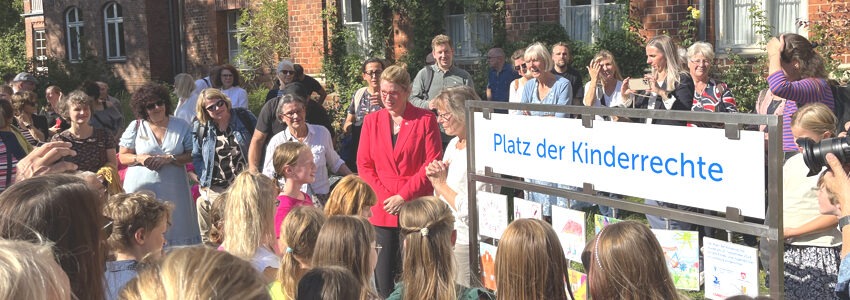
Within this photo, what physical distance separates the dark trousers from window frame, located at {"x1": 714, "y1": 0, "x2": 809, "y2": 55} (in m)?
7.86

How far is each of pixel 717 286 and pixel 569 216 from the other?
94cm

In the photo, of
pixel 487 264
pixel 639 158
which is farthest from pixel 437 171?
pixel 639 158

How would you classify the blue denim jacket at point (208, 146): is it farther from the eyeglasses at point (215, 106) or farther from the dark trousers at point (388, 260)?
the dark trousers at point (388, 260)

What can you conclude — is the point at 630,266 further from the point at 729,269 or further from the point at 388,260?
the point at 388,260

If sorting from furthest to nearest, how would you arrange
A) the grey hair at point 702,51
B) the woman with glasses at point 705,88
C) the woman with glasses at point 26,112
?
the woman with glasses at point 26,112, the grey hair at point 702,51, the woman with glasses at point 705,88

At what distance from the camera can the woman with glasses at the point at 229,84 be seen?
11.2 metres

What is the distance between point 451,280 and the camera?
13.4 feet

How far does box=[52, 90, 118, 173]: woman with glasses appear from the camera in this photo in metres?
7.27

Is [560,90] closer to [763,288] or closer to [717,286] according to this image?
[763,288]

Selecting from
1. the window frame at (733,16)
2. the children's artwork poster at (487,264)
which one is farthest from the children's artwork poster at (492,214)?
the window frame at (733,16)

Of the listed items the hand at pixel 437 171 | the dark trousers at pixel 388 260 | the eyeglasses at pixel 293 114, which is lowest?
the dark trousers at pixel 388 260

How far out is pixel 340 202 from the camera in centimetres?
526

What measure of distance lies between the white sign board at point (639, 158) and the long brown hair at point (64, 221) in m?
2.24

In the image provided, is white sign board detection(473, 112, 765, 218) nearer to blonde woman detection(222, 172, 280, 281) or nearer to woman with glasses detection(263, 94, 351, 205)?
blonde woman detection(222, 172, 280, 281)
